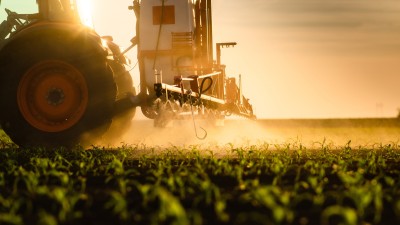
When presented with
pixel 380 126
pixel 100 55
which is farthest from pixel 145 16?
pixel 380 126

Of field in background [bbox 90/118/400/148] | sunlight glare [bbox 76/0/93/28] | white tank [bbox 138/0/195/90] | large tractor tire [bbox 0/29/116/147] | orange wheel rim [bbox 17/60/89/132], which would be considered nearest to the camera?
large tractor tire [bbox 0/29/116/147]

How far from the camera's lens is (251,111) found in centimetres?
1638

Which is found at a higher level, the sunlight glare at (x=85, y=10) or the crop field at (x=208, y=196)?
the sunlight glare at (x=85, y=10)

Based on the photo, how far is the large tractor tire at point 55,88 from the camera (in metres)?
8.59

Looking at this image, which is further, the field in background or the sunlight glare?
the field in background

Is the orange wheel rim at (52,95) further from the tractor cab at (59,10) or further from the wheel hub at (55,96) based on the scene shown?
the tractor cab at (59,10)

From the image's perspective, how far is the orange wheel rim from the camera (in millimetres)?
8695

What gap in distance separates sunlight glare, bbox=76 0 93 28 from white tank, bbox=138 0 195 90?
1.73m

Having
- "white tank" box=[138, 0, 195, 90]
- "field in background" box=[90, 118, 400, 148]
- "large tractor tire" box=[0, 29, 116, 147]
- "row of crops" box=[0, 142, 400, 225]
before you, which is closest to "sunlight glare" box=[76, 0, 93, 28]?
"large tractor tire" box=[0, 29, 116, 147]

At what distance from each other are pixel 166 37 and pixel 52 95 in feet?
9.99

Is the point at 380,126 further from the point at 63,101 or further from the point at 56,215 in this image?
the point at 56,215

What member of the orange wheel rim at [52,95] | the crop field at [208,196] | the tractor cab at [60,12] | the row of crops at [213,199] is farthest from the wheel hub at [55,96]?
the row of crops at [213,199]

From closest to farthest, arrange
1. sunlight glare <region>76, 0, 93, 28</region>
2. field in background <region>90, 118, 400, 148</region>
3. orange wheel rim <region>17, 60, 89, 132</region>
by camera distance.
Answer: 1. orange wheel rim <region>17, 60, 89, 132</region>
2. sunlight glare <region>76, 0, 93, 28</region>
3. field in background <region>90, 118, 400, 148</region>

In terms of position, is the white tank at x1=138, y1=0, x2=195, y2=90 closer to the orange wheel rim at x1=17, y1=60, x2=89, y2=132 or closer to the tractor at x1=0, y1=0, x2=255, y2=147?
the tractor at x1=0, y1=0, x2=255, y2=147
